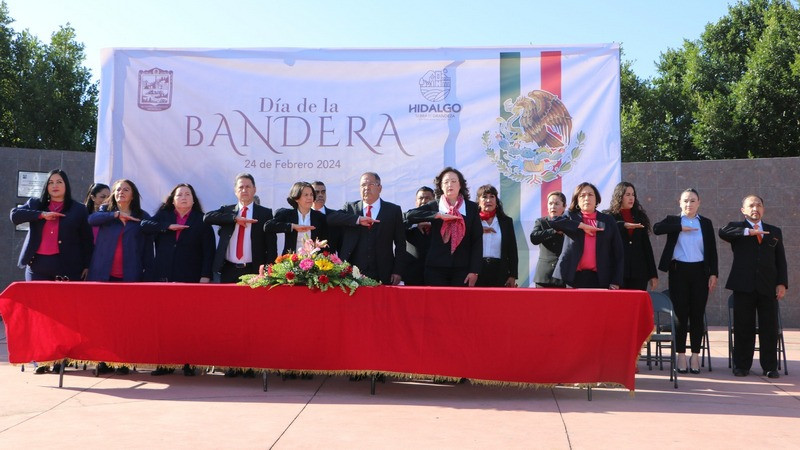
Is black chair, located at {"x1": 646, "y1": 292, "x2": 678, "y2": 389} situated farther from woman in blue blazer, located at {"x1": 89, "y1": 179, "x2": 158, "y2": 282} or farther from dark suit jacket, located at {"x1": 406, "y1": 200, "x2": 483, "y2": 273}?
woman in blue blazer, located at {"x1": 89, "y1": 179, "x2": 158, "y2": 282}

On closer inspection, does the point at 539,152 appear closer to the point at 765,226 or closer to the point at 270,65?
the point at 765,226

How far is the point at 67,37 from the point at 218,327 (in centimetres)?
2390

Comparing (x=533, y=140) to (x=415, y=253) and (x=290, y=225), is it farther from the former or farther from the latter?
(x=290, y=225)

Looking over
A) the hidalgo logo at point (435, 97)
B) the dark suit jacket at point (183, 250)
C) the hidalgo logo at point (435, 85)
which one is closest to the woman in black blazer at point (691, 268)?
the hidalgo logo at point (435, 97)

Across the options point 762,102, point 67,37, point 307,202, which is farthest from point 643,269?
point 67,37

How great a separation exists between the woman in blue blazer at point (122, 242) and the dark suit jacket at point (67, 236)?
0.57 feet

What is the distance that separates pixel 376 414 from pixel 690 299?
349 cm

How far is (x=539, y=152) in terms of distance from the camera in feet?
23.5

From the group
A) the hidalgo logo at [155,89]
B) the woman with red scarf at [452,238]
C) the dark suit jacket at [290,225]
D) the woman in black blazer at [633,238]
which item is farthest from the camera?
the hidalgo logo at [155,89]

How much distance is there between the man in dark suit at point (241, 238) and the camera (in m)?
6.16

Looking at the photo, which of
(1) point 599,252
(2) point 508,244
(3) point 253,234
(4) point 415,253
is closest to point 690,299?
(1) point 599,252

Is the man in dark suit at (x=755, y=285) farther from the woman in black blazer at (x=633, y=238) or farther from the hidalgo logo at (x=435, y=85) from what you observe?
the hidalgo logo at (x=435, y=85)

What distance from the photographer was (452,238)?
5.96 meters

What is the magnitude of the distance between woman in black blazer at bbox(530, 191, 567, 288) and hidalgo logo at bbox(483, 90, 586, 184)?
60 centimetres
